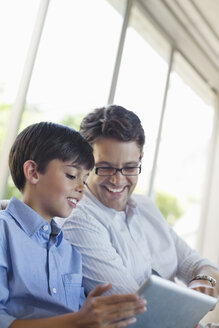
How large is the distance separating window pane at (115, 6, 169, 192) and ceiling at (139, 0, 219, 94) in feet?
0.40

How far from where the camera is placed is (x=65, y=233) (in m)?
1.54

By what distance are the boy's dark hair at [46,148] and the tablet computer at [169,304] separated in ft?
1.71

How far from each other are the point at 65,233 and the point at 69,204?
25cm

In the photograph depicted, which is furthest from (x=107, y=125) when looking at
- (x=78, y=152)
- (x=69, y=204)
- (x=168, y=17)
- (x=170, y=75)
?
(x=170, y=75)

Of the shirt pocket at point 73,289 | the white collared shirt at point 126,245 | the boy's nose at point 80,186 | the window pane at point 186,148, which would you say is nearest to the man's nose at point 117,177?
the white collared shirt at point 126,245

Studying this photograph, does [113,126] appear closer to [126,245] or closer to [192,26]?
[126,245]

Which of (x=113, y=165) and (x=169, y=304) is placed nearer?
(x=169, y=304)

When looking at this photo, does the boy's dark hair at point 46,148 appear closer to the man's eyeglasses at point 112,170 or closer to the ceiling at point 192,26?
the man's eyeglasses at point 112,170

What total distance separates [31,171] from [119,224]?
1.81ft

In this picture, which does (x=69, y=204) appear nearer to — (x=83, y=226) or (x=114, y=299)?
(x=83, y=226)

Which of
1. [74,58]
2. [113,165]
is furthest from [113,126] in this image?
[74,58]

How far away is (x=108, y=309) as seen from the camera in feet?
3.10

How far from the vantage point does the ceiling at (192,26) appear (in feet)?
12.2

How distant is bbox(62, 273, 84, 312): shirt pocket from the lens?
1293mm
